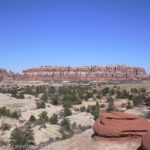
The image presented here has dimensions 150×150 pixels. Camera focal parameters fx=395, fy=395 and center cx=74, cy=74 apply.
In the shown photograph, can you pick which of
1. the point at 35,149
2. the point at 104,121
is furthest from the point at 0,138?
the point at 104,121

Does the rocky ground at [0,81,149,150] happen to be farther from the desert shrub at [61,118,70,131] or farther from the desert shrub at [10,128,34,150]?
the desert shrub at [10,128,34,150]

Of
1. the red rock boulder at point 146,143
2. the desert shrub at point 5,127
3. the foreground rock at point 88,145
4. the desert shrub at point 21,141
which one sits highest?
the red rock boulder at point 146,143

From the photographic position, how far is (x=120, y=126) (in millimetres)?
18953

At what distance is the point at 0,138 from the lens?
31266 millimetres

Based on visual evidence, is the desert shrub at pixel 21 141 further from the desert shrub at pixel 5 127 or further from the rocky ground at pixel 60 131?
the desert shrub at pixel 5 127

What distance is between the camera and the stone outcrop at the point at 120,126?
18.6 m

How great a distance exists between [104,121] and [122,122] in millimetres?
1056

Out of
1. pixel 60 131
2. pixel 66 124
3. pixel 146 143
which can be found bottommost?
pixel 60 131

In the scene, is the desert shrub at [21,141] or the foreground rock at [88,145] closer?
the foreground rock at [88,145]

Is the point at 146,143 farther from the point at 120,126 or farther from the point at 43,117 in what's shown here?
the point at 43,117

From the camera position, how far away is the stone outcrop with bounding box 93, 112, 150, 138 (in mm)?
18625

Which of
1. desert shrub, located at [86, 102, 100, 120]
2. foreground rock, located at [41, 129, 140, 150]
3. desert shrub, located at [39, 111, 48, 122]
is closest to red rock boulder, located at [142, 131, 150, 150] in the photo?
foreground rock, located at [41, 129, 140, 150]

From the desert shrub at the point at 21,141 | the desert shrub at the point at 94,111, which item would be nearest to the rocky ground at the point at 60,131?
the desert shrub at the point at 94,111

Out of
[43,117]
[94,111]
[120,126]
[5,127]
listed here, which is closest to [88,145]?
[120,126]
